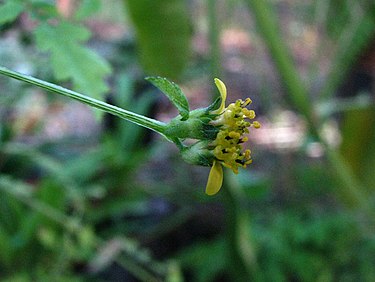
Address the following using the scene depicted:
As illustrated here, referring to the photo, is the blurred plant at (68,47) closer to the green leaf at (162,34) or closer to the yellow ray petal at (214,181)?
the yellow ray petal at (214,181)

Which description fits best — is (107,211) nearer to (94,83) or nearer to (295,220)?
(295,220)

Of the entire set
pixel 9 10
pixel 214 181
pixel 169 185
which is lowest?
pixel 214 181

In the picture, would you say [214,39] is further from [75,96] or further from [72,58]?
[75,96]

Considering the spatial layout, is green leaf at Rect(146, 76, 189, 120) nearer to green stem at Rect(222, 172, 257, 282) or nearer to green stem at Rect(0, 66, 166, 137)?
green stem at Rect(0, 66, 166, 137)

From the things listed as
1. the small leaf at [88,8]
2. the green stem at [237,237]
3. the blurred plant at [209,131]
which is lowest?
the blurred plant at [209,131]

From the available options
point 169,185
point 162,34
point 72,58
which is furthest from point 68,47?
point 169,185

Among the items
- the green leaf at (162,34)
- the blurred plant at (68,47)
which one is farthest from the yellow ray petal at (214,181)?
the green leaf at (162,34)
